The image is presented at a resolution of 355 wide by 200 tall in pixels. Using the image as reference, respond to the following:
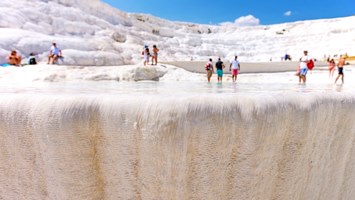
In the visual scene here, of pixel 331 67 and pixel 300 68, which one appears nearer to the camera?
pixel 300 68

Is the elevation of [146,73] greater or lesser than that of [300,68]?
lesser

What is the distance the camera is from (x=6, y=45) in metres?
16.7

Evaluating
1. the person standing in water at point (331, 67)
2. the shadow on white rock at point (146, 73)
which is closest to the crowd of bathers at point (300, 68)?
the person standing in water at point (331, 67)

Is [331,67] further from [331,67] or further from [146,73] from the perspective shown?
[146,73]

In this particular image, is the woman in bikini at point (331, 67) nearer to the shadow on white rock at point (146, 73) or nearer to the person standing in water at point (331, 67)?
the person standing in water at point (331, 67)

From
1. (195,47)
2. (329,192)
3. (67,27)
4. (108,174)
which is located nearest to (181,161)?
(108,174)

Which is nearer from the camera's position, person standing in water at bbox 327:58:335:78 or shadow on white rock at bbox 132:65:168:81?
shadow on white rock at bbox 132:65:168:81

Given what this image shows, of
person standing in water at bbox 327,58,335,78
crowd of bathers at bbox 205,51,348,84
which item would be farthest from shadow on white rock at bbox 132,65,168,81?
person standing in water at bbox 327,58,335,78

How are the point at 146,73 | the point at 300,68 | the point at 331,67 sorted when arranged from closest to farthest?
the point at 300,68 → the point at 146,73 → the point at 331,67

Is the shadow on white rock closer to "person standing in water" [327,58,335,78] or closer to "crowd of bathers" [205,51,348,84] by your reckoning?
"crowd of bathers" [205,51,348,84]

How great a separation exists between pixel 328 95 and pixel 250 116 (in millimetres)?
640

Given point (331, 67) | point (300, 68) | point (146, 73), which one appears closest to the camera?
point (300, 68)

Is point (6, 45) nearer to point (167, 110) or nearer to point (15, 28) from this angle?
point (15, 28)

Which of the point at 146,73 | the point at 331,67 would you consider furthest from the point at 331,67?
the point at 146,73
